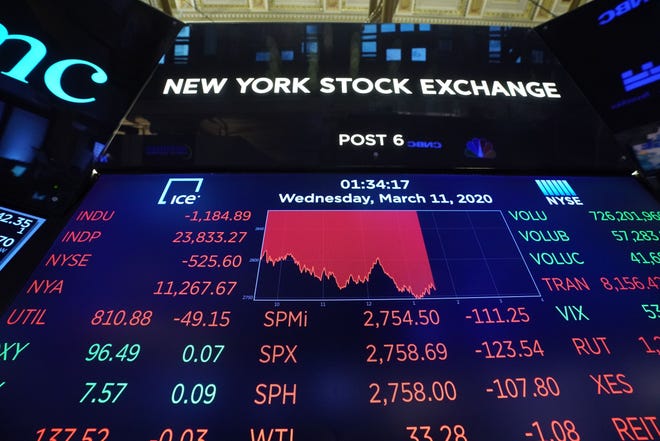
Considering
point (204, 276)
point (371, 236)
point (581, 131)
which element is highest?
point (581, 131)

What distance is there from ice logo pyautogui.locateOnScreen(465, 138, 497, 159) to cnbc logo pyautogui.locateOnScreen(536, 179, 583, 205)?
0.34m

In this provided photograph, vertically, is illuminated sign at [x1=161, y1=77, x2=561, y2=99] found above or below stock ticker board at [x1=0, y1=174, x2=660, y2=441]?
above

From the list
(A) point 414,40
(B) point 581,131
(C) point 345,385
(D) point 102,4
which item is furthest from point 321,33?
(C) point 345,385

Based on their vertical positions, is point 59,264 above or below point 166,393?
above

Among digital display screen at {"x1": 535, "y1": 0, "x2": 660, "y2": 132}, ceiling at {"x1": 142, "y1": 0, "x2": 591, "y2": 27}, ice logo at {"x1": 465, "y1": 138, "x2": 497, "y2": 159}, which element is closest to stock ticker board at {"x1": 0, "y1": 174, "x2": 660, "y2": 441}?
ice logo at {"x1": 465, "y1": 138, "x2": 497, "y2": 159}

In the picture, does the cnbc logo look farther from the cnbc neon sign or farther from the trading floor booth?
the cnbc neon sign

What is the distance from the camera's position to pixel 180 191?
2021mm

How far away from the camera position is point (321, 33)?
271 cm

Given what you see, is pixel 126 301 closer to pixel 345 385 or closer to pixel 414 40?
pixel 345 385

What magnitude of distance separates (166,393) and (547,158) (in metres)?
2.47

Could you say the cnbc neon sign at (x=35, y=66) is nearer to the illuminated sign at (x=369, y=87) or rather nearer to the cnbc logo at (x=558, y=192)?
the illuminated sign at (x=369, y=87)

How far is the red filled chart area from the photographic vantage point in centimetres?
161

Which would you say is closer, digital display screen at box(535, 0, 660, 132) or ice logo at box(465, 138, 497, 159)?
digital display screen at box(535, 0, 660, 132)

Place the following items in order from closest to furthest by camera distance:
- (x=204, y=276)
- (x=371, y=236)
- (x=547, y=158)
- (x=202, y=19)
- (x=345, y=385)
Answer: (x=345, y=385), (x=204, y=276), (x=371, y=236), (x=547, y=158), (x=202, y=19)
